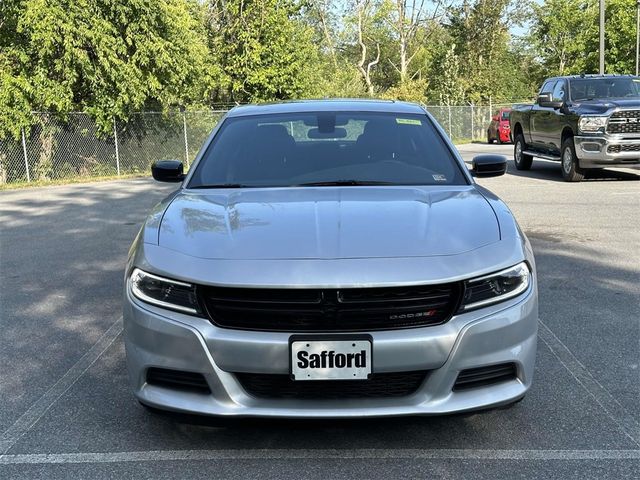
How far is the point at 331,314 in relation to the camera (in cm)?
293

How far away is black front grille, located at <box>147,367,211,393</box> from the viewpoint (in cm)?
300

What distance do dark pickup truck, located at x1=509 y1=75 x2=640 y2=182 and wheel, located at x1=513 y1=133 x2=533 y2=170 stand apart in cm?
47

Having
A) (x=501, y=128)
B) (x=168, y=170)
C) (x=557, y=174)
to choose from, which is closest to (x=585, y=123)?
(x=557, y=174)

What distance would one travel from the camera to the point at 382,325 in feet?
9.68

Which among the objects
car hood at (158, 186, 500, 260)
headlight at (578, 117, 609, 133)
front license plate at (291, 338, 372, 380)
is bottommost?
front license plate at (291, 338, 372, 380)

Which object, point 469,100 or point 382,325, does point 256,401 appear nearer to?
point 382,325

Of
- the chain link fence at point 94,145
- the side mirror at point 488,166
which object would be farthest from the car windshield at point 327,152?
the chain link fence at point 94,145

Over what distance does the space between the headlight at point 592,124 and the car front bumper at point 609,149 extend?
0.44ft

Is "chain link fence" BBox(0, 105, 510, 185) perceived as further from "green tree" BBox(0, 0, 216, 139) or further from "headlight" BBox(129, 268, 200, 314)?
"headlight" BBox(129, 268, 200, 314)

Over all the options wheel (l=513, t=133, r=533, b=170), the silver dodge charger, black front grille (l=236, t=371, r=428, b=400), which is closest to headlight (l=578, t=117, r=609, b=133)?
wheel (l=513, t=133, r=533, b=170)

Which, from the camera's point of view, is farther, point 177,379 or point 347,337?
point 177,379

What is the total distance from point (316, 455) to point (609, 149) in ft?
39.0

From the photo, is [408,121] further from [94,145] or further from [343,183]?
[94,145]

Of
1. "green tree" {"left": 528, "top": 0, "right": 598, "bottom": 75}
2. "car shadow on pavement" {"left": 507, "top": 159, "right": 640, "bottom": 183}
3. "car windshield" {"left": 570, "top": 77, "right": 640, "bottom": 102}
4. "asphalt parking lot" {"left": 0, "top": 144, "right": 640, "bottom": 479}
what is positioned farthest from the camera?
"green tree" {"left": 528, "top": 0, "right": 598, "bottom": 75}
